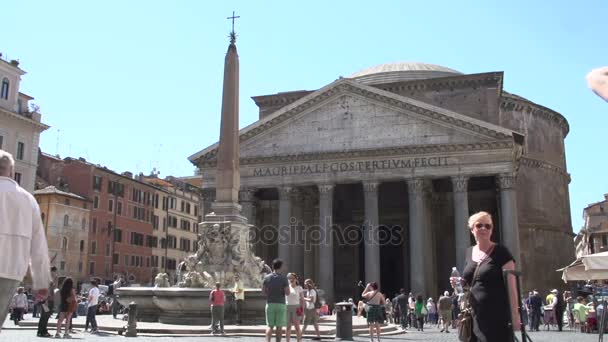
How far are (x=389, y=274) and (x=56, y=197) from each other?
65.3 ft

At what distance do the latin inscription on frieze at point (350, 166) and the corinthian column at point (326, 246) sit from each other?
2.81ft

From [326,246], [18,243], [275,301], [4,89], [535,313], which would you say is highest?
[4,89]

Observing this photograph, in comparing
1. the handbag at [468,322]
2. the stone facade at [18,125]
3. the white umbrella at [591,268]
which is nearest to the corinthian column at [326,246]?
the stone facade at [18,125]

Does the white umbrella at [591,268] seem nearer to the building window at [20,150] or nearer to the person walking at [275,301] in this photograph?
the person walking at [275,301]

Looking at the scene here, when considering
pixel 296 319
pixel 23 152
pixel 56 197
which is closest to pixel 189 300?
pixel 296 319

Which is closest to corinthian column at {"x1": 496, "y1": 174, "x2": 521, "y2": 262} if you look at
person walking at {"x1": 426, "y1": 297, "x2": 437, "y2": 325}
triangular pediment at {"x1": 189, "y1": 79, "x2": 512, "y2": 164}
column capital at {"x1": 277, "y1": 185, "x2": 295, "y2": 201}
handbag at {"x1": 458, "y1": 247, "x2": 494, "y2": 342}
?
triangular pediment at {"x1": 189, "y1": 79, "x2": 512, "y2": 164}

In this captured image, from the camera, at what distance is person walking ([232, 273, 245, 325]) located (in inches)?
475

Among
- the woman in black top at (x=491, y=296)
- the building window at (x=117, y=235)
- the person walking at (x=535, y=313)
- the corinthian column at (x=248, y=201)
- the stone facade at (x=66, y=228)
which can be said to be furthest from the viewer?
the building window at (x=117, y=235)

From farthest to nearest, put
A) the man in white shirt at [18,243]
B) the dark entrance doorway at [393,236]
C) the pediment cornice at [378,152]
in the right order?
the dark entrance doorway at [393,236] → the pediment cornice at [378,152] → the man in white shirt at [18,243]

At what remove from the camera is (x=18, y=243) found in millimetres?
3389

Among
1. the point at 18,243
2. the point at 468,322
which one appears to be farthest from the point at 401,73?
the point at 18,243

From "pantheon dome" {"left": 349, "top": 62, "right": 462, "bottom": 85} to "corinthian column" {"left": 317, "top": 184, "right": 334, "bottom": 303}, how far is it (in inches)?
476

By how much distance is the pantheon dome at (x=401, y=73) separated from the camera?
38.4 meters

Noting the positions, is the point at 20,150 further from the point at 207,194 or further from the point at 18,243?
the point at 18,243
